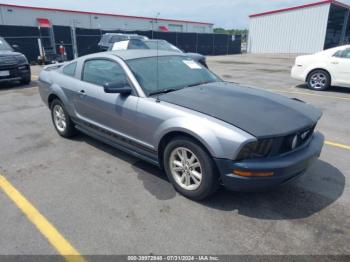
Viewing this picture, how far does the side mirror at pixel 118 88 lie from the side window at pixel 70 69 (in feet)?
4.71

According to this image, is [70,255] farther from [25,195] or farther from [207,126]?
[207,126]

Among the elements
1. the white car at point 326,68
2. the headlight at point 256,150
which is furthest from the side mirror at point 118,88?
the white car at point 326,68

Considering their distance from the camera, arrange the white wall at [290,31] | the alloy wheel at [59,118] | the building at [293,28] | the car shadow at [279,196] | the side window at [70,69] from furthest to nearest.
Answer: the white wall at [290,31]
the building at [293,28]
the alloy wheel at [59,118]
the side window at [70,69]
the car shadow at [279,196]

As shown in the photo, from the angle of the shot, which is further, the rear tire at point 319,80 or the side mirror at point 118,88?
the rear tire at point 319,80

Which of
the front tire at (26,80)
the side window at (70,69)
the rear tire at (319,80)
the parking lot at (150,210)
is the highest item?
the side window at (70,69)

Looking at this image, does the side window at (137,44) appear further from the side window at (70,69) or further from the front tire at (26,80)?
the side window at (70,69)

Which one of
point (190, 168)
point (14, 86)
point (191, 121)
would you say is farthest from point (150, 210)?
point (14, 86)

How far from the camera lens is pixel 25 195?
3.46 m

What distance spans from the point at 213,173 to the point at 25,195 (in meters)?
2.16

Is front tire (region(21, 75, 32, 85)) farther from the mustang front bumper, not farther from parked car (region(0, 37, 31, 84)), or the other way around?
the mustang front bumper

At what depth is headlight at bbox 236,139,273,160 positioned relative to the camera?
9.12ft

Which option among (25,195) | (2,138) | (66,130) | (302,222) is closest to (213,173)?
(302,222)

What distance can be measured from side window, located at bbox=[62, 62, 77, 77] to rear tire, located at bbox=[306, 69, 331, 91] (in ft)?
25.2

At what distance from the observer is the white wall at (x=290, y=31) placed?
3057 centimetres
